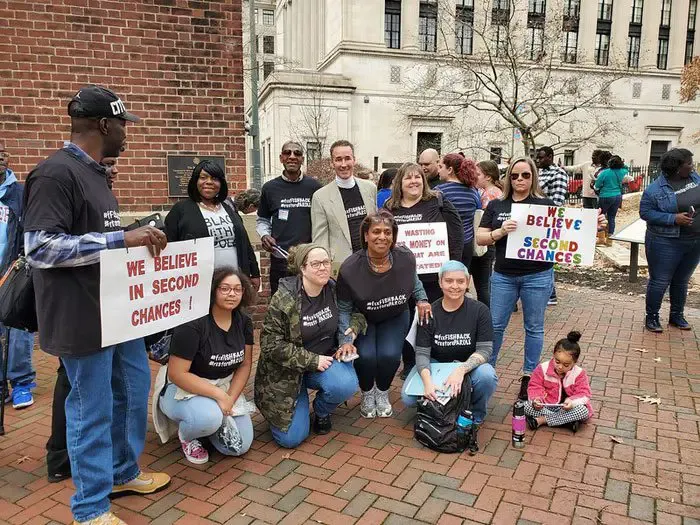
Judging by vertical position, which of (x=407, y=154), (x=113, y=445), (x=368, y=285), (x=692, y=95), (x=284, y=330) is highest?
(x=692, y=95)

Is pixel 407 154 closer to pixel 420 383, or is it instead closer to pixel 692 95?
pixel 692 95

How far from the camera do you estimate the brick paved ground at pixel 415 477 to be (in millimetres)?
2984

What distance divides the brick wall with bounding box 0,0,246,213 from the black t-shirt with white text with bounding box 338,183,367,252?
208 centimetres

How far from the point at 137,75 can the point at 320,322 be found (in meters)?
3.77

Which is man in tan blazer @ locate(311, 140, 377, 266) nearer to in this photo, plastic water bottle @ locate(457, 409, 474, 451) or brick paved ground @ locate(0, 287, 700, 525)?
brick paved ground @ locate(0, 287, 700, 525)

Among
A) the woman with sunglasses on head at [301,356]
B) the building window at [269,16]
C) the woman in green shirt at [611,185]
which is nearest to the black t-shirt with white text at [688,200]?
the woman with sunglasses on head at [301,356]

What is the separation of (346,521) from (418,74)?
127 ft

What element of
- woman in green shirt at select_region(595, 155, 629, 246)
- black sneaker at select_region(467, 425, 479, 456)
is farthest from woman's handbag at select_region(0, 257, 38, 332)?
woman in green shirt at select_region(595, 155, 629, 246)

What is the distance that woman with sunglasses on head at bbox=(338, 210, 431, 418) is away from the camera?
405cm

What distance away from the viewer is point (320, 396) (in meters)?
3.92

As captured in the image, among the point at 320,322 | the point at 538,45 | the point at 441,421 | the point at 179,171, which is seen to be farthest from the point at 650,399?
Answer: the point at 538,45

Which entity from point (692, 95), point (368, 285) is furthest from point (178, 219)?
point (692, 95)

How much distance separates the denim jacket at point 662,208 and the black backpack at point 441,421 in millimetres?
3658

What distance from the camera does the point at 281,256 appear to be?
195 inches
